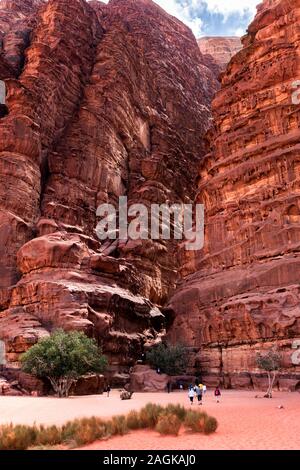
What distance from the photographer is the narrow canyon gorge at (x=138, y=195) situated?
34.8 m

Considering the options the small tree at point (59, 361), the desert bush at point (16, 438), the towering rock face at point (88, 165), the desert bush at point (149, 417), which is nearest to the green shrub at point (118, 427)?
the desert bush at point (149, 417)

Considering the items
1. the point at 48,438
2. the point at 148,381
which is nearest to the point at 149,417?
the point at 48,438

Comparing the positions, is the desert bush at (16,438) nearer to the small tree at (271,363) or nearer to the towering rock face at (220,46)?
the small tree at (271,363)

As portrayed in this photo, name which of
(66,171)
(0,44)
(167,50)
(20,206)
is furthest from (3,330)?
(167,50)

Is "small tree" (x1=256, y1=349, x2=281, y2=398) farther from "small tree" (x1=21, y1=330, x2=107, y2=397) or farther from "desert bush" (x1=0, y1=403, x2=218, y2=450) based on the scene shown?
"desert bush" (x1=0, y1=403, x2=218, y2=450)

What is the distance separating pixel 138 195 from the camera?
228 feet

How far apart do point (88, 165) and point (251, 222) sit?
34108 mm

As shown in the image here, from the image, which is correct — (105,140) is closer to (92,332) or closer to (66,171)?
(66,171)

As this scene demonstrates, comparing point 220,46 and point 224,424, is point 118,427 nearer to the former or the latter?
point 224,424

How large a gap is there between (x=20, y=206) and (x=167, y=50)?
2829 inches

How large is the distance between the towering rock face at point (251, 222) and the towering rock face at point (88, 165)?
949 cm

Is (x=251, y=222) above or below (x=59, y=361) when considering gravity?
above

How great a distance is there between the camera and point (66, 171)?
63281mm

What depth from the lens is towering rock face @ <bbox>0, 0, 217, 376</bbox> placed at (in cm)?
4119
